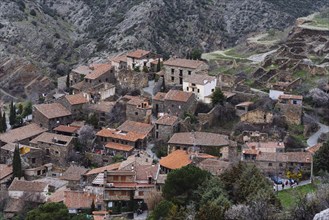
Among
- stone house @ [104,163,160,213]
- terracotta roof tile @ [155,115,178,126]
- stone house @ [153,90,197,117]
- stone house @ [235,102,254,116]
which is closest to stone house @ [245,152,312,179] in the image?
stone house @ [104,163,160,213]

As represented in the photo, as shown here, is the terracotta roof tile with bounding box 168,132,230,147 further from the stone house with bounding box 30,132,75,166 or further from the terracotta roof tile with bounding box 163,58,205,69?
the terracotta roof tile with bounding box 163,58,205,69

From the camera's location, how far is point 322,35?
7819cm

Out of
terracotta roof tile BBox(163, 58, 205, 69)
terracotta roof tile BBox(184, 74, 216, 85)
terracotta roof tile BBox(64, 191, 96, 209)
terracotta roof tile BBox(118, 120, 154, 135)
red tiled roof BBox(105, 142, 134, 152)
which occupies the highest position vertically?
terracotta roof tile BBox(163, 58, 205, 69)

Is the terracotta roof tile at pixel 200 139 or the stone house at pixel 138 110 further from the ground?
the stone house at pixel 138 110

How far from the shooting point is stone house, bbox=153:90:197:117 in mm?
58312

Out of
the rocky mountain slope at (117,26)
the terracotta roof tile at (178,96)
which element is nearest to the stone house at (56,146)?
the terracotta roof tile at (178,96)

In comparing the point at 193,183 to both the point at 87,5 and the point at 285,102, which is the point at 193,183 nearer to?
the point at 285,102

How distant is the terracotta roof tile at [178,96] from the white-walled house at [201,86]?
1.21m

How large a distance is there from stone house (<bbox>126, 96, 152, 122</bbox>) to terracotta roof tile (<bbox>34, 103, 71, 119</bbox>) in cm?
595

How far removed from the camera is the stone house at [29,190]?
48.6m

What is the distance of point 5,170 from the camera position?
54.3 metres

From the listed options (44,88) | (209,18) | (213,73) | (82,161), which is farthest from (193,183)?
(209,18)

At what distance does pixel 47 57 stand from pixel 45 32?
18.8 feet

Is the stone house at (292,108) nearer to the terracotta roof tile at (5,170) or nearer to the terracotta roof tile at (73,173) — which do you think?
the terracotta roof tile at (73,173)
